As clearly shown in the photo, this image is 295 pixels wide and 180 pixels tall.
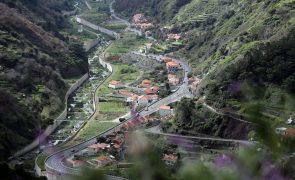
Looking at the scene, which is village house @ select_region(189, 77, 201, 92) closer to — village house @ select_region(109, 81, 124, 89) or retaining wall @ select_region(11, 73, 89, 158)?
village house @ select_region(109, 81, 124, 89)

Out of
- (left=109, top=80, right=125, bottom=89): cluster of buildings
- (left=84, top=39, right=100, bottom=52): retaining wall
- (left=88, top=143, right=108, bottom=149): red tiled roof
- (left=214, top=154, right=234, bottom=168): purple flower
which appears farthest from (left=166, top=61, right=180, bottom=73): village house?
(left=214, top=154, right=234, bottom=168): purple flower

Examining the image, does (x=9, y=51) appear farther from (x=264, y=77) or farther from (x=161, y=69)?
(x=264, y=77)

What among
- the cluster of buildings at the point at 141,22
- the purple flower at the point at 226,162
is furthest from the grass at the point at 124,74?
the purple flower at the point at 226,162

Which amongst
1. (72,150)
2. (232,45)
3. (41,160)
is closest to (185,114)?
(72,150)

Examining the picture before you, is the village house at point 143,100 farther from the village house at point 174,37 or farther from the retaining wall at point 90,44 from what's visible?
the retaining wall at point 90,44

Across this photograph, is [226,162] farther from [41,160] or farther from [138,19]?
[138,19]
